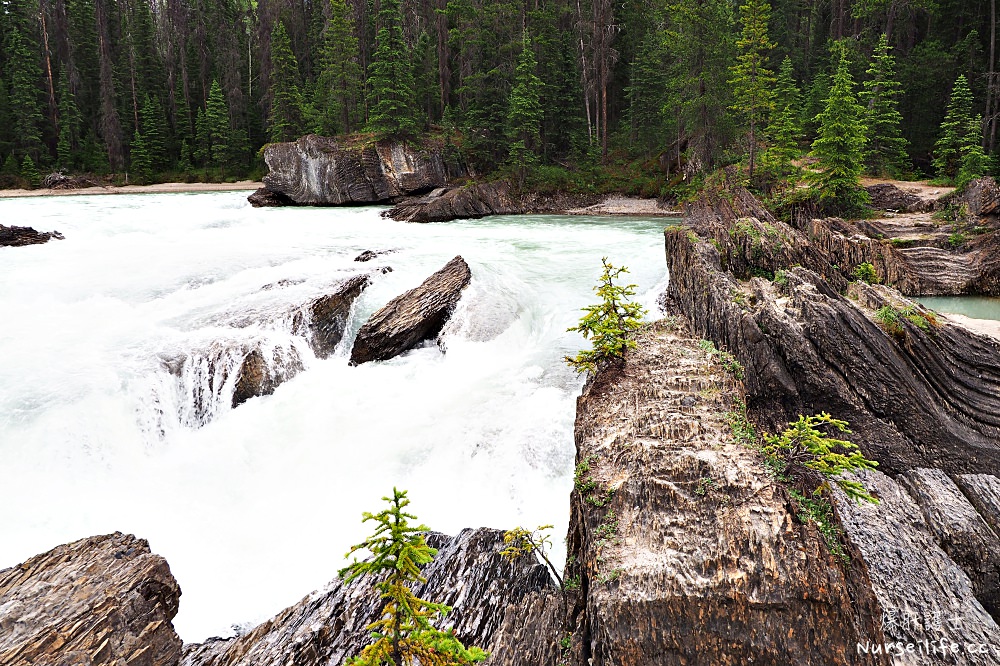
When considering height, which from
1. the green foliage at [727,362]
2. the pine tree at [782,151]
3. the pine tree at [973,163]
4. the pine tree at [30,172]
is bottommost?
the green foliage at [727,362]

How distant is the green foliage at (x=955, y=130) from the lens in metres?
21.2

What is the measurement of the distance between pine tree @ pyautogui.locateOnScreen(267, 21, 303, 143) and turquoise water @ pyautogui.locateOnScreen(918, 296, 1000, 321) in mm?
41813

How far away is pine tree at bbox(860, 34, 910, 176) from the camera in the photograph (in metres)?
23.4

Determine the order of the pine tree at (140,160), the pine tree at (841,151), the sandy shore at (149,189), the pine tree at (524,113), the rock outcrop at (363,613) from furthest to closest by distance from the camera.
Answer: the pine tree at (140,160) < the sandy shore at (149,189) < the pine tree at (524,113) < the pine tree at (841,151) < the rock outcrop at (363,613)

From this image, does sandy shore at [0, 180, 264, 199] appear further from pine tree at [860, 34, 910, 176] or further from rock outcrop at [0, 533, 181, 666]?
rock outcrop at [0, 533, 181, 666]

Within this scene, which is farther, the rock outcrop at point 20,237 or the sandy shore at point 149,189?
the sandy shore at point 149,189

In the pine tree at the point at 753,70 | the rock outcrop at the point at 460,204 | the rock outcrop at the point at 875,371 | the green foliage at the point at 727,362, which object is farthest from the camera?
the rock outcrop at the point at 460,204

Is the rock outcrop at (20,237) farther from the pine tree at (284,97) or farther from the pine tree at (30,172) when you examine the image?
the pine tree at (30,172)

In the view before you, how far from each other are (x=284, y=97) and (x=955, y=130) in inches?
1656

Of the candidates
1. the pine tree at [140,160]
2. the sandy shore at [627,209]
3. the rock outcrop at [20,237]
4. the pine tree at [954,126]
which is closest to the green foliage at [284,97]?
the pine tree at [140,160]

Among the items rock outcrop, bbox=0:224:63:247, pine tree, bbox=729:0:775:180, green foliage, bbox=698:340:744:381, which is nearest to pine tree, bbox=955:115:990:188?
pine tree, bbox=729:0:775:180

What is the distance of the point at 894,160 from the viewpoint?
80.7 feet

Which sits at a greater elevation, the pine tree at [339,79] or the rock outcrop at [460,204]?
the pine tree at [339,79]

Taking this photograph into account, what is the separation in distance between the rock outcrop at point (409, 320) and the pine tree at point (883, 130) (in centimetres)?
2226
